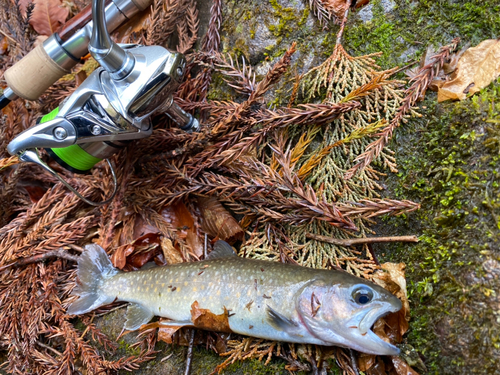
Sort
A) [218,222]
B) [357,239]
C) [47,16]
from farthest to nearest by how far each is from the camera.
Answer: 1. [47,16]
2. [218,222]
3. [357,239]

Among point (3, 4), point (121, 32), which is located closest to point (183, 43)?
point (121, 32)

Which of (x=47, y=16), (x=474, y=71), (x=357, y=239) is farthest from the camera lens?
(x=47, y=16)

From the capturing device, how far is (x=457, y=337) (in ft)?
5.67

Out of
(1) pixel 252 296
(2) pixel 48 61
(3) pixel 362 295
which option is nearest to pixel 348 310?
(3) pixel 362 295

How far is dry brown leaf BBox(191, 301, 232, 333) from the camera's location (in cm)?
204

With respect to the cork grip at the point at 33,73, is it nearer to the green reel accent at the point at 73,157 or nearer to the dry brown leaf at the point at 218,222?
the green reel accent at the point at 73,157

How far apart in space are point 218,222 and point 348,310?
1.02 metres

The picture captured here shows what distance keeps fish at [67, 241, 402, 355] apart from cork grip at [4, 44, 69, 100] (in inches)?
44.2

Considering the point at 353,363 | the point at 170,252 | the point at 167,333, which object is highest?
the point at 170,252

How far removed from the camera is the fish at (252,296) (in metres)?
1.81

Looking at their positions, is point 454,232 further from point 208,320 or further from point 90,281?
point 90,281

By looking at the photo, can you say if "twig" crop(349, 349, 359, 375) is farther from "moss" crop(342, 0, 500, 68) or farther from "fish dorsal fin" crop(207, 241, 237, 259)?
"moss" crop(342, 0, 500, 68)

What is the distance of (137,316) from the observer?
229 cm

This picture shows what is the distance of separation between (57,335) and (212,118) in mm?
1804
